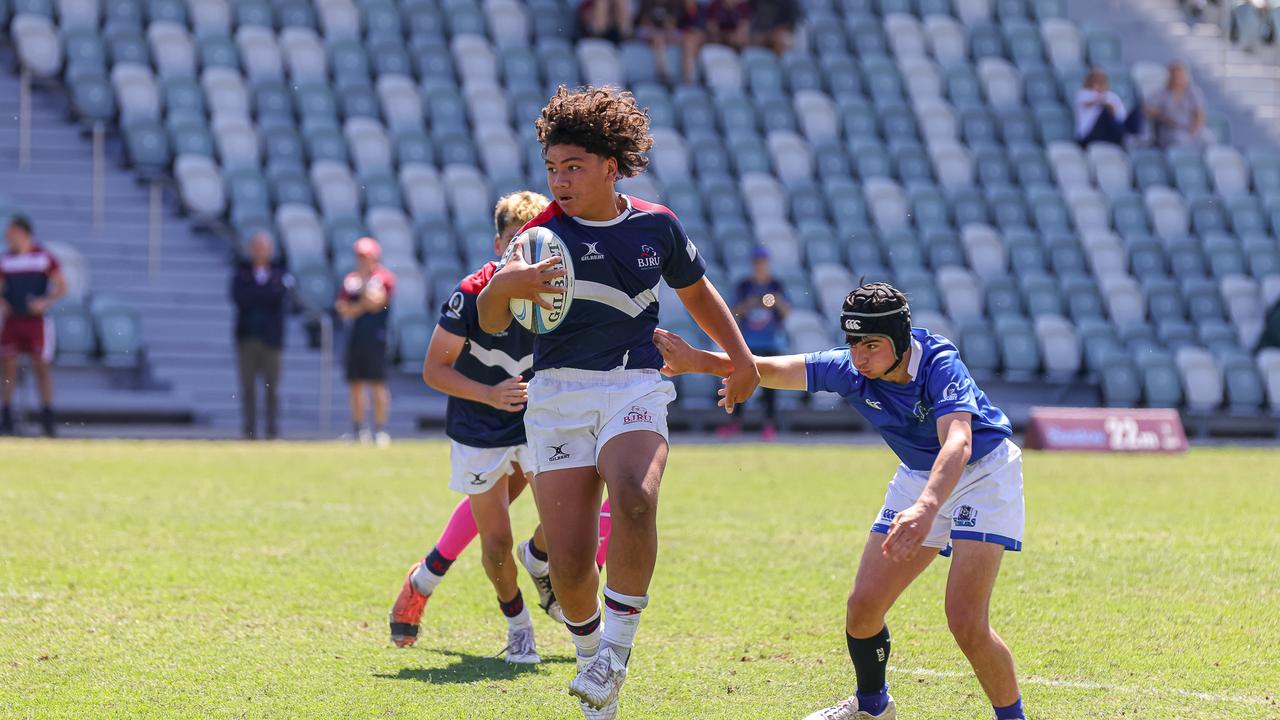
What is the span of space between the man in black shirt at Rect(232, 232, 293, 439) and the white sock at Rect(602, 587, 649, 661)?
12.5 meters

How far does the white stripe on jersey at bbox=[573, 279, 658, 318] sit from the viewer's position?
19.3ft

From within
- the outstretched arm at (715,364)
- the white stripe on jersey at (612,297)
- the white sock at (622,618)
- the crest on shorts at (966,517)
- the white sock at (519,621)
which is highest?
the white stripe on jersey at (612,297)

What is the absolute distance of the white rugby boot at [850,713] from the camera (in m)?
5.87

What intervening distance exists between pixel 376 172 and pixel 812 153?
6.46 m

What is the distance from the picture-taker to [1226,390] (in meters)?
20.3

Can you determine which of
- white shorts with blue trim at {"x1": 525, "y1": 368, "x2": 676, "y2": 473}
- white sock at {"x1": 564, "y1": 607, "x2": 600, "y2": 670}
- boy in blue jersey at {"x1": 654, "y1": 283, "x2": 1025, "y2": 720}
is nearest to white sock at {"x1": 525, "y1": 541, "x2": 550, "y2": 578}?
white sock at {"x1": 564, "y1": 607, "x2": 600, "y2": 670}

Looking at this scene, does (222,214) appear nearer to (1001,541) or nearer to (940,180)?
(940,180)

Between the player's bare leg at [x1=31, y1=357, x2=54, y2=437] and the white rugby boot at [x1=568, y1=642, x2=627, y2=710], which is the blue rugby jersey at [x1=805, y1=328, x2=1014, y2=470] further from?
the player's bare leg at [x1=31, y1=357, x2=54, y2=437]

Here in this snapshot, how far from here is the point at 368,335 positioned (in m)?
17.3

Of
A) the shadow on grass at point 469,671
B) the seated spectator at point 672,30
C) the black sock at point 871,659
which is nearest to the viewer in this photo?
the black sock at point 871,659

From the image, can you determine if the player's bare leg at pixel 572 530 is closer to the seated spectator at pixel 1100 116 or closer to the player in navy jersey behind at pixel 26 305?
the player in navy jersey behind at pixel 26 305

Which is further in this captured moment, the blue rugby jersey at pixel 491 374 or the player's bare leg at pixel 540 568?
the player's bare leg at pixel 540 568

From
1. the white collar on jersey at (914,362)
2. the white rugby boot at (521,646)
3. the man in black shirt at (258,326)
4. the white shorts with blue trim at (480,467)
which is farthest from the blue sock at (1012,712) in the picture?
the man in black shirt at (258,326)

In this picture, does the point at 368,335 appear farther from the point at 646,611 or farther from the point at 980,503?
the point at 980,503
